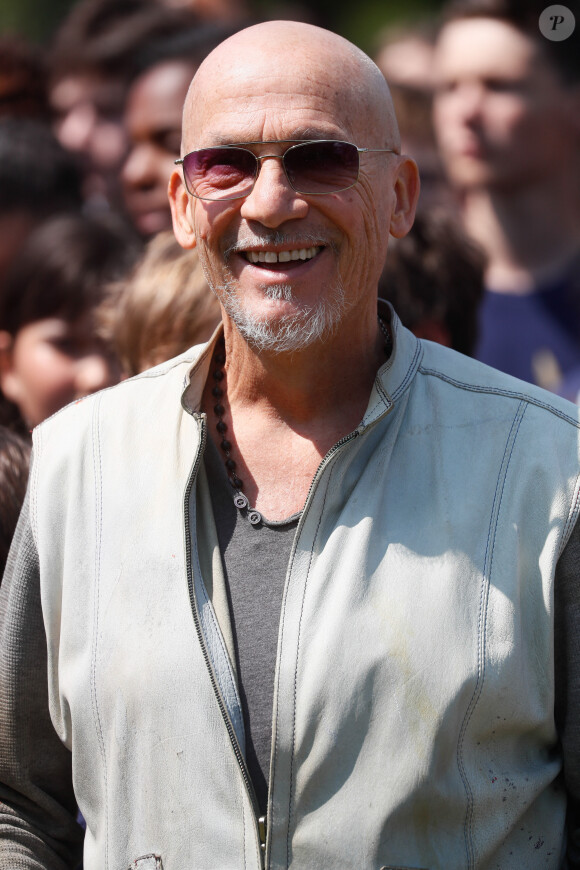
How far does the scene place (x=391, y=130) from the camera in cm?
188

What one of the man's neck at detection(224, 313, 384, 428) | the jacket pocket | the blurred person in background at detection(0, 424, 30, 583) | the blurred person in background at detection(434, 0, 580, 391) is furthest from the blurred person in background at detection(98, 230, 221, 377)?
the blurred person in background at detection(434, 0, 580, 391)

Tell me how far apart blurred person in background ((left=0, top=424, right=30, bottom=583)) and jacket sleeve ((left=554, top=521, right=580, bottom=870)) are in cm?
127

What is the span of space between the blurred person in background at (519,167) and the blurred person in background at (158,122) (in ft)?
3.44

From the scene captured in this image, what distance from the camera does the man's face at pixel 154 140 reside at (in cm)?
430

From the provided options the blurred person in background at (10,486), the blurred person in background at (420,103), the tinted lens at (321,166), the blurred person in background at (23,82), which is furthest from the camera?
the blurred person in background at (23,82)

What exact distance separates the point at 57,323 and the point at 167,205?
0.99 metres

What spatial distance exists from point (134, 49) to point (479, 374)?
340 cm

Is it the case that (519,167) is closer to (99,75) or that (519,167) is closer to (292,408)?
(99,75)

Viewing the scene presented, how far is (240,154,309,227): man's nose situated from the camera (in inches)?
69.1

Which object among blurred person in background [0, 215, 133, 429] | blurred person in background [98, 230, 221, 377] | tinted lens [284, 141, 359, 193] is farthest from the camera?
blurred person in background [0, 215, 133, 429]

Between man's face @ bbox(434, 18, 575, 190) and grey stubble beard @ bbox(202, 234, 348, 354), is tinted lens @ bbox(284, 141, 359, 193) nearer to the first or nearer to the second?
grey stubble beard @ bbox(202, 234, 348, 354)

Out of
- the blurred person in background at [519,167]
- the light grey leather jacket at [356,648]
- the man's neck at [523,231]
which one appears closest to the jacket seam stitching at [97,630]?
the light grey leather jacket at [356,648]

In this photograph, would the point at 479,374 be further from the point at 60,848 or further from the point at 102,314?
the point at 102,314

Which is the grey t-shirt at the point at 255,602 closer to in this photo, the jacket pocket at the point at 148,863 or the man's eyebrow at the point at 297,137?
the jacket pocket at the point at 148,863
